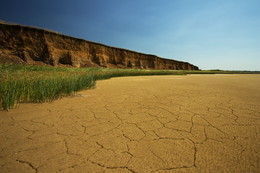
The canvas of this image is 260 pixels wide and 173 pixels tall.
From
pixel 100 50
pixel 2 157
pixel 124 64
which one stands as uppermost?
pixel 100 50

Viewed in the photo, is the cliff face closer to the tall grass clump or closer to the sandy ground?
the tall grass clump

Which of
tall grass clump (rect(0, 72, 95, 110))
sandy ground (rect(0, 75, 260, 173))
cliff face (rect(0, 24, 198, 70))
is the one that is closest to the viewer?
sandy ground (rect(0, 75, 260, 173))

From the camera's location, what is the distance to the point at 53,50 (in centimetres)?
1750

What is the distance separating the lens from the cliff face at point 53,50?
14.6 meters

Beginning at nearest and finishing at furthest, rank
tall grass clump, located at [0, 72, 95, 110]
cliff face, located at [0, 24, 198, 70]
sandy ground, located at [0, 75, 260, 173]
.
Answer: sandy ground, located at [0, 75, 260, 173] < tall grass clump, located at [0, 72, 95, 110] < cliff face, located at [0, 24, 198, 70]

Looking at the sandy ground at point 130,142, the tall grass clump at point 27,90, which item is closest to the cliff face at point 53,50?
the tall grass clump at point 27,90

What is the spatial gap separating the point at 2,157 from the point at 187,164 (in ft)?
5.38

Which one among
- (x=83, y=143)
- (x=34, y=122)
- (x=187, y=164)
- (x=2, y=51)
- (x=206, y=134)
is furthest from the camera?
(x=2, y=51)

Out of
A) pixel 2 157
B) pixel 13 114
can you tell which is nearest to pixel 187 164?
pixel 2 157

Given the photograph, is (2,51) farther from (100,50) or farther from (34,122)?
(34,122)

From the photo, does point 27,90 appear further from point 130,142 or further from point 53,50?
point 53,50

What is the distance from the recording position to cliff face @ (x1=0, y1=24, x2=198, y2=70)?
14.6 meters

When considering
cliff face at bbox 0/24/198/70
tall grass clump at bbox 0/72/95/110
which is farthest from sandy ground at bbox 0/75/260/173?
cliff face at bbox 0/24/198/70

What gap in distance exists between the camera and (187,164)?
922 mm
